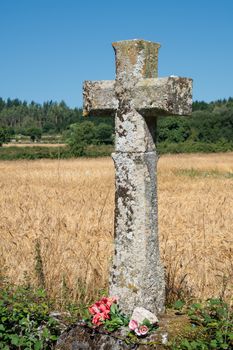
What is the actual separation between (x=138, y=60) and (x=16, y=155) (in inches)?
1512

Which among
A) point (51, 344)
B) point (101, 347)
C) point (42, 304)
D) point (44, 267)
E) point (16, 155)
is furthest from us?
point (16, 155)

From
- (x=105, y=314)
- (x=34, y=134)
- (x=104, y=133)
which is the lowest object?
(x=105, y=314)

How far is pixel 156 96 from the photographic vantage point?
14.7 feet

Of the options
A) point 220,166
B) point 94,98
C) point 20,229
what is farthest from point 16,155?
point 94,98

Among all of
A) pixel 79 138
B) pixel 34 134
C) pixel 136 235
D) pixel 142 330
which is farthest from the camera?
pixel 34 134

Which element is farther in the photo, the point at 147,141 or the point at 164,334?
the point at 147,141

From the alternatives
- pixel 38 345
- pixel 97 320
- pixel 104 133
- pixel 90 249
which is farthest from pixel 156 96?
pixel 104 133

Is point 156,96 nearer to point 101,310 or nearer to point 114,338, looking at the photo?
point 101,310

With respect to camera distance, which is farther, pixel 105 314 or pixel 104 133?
pixel 104 133

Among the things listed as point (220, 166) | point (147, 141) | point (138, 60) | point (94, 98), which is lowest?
point (220, 166)

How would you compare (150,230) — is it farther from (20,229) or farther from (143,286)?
(20,229)

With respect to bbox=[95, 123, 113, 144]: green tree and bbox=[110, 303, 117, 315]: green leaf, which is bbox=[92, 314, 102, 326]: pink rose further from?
bbox=[95, 123, 113, 144]: green tree

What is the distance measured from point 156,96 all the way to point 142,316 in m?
1.99

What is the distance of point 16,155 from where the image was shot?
42000 mm
